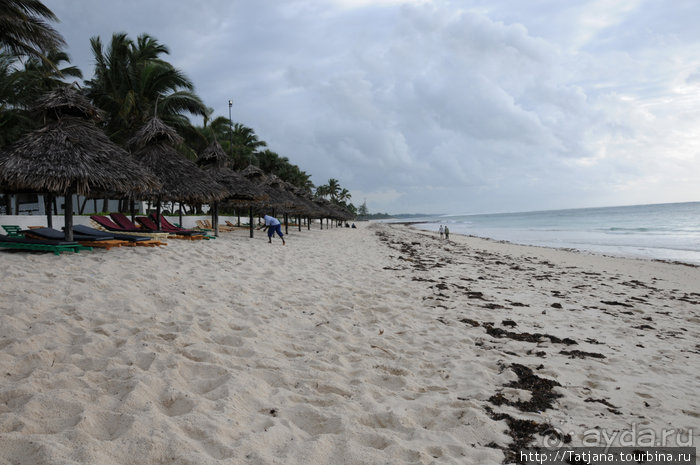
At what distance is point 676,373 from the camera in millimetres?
3131

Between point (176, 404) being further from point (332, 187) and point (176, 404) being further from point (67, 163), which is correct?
point (332, 187)

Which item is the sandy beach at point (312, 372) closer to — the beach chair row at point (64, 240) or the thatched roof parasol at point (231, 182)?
the beach chair row at point (64, 240)

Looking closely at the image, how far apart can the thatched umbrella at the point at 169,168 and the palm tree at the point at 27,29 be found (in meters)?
3.03

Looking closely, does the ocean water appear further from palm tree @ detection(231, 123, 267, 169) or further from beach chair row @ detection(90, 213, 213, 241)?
palm tree @ detection(231, 123, 267, 169)

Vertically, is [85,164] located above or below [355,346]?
above

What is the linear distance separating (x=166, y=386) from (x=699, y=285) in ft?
36.7

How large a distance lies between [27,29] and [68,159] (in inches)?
173

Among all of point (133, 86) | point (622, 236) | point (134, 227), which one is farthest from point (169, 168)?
point (622, 236)

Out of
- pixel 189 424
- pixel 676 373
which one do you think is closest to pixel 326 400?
pixel 189 424

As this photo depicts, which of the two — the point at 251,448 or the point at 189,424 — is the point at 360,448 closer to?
the point at 251,448

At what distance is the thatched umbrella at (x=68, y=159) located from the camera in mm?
7109

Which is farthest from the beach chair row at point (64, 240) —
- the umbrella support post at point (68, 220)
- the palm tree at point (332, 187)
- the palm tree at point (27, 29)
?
the palm tree at point (332, 187)

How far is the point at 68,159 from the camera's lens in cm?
739

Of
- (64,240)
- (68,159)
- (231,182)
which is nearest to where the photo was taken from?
(64,240)
